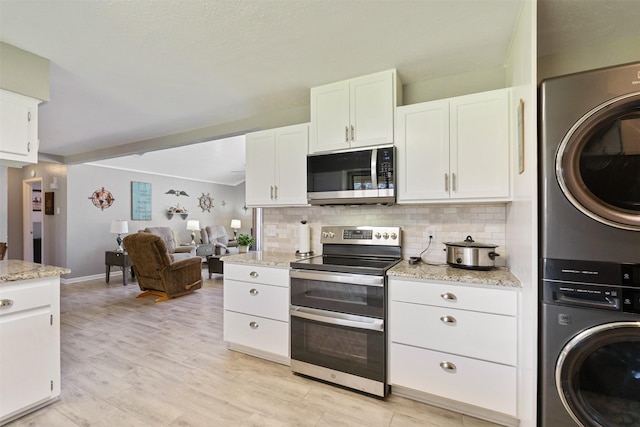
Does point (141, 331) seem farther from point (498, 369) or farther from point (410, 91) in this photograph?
point (410, 91)

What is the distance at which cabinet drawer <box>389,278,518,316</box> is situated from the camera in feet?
5.48

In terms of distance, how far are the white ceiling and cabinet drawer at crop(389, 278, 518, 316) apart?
1579mm

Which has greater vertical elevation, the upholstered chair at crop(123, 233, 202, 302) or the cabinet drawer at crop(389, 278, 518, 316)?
the cabinet drawer at crop(389, 278, 518, 316)

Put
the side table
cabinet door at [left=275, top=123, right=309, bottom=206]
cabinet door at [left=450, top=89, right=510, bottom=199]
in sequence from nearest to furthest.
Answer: cabinet door at [left=450, top=89, right=510, bottom=199]
cabinet door at [left=275, top=123, right=309, bottom=206]
the side table

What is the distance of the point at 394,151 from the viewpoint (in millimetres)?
2221

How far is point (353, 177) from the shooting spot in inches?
92.4

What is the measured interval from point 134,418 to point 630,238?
276cm

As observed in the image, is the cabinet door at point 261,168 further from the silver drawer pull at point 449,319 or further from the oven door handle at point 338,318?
the silver drawer pull at point 449,319

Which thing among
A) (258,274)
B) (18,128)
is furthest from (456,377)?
(18,128)

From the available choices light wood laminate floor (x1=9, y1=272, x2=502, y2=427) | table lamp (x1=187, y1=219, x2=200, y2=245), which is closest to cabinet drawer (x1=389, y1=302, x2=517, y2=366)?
light wood laminate floor (x1=9, y1=272, x2=502, y2=427)

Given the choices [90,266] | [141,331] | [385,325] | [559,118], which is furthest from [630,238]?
[90,266]

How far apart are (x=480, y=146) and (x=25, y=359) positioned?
3.18m

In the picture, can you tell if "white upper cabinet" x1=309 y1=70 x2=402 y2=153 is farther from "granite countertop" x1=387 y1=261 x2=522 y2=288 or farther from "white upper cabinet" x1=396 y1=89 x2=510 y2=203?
"granite countertop" x1=387 y1=261 x2=522 y2=288

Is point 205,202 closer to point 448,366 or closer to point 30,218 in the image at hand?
point 30,218
